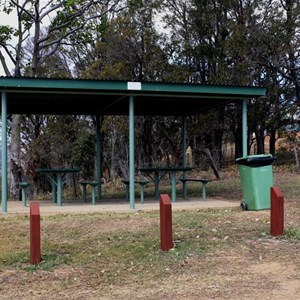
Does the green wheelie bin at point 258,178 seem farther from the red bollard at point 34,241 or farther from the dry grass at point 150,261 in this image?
the red bollard at point 34,241

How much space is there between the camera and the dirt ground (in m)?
4.45

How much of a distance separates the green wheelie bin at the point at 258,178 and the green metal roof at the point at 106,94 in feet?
6.70

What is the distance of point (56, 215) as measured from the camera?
8.77 m

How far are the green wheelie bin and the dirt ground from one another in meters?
2.62

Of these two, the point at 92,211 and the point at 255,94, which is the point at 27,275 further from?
the point at 255,94

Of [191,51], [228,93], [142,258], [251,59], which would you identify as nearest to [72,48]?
[191,51]

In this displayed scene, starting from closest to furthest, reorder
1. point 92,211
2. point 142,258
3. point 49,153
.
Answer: point 142,258 → point 92,211 → point 49,153

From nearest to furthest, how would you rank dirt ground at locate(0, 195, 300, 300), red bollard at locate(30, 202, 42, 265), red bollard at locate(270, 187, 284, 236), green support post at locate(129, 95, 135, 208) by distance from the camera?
1. dirt ground at locate(0, 195, 300, 300)
2. red bollard at locate(30, 202, 42, 265)
3. red bollard at locate(270, 187, 284, 236)
4. green support post at locate(129, 95, 135, 208)

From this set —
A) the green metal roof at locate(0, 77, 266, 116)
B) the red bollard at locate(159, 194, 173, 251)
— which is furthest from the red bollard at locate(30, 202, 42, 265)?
the green metal roof at locate(0, 77, 266, 116)

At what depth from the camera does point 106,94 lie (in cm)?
987

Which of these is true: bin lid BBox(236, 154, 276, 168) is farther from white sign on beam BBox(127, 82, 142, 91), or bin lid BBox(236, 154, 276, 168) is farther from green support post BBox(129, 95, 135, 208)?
white sign on beam BBox(127, 82, 142, 91)

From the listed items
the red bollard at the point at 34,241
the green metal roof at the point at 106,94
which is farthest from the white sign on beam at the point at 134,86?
the red bollard at the point at 34,241

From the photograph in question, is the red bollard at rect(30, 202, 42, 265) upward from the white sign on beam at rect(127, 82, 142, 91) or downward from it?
downward

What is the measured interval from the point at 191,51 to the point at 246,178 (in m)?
14.2
